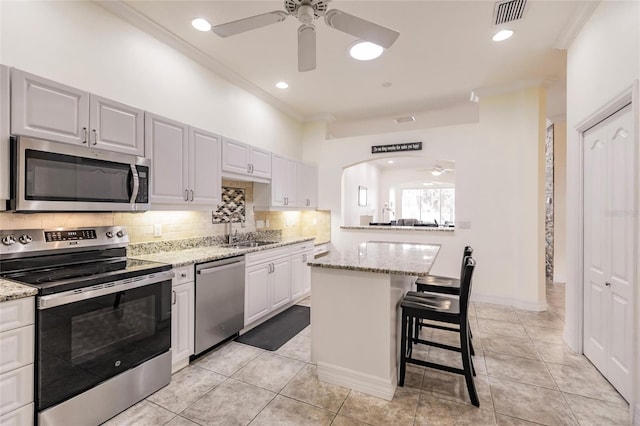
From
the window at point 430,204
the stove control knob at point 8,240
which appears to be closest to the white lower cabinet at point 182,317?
the stove control knob at point 8,240

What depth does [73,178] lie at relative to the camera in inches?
78.7

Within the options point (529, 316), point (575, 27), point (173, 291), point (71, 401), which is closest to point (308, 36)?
point (173, 291)

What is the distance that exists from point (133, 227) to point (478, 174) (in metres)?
4.30

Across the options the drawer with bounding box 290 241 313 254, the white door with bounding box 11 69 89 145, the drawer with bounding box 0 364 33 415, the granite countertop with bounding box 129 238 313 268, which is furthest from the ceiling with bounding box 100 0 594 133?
the drawer with bounding box 0 364 33 415

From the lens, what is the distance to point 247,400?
82.0 inches

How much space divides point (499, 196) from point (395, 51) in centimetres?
243

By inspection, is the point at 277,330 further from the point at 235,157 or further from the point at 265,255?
the point at 235,157

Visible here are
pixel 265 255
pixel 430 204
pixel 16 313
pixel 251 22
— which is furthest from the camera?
pixel 430 204

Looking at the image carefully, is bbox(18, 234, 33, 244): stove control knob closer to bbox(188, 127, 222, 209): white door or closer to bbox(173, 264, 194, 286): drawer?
bbox(173, 264, 194, 286): drawer

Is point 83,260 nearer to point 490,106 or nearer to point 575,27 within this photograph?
point 575,27

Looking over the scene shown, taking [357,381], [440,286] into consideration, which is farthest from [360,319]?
[440,286]

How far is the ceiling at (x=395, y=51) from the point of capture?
2525mm

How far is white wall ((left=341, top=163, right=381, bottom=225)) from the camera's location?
7006mm

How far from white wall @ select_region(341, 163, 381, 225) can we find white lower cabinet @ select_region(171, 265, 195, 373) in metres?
3.88
